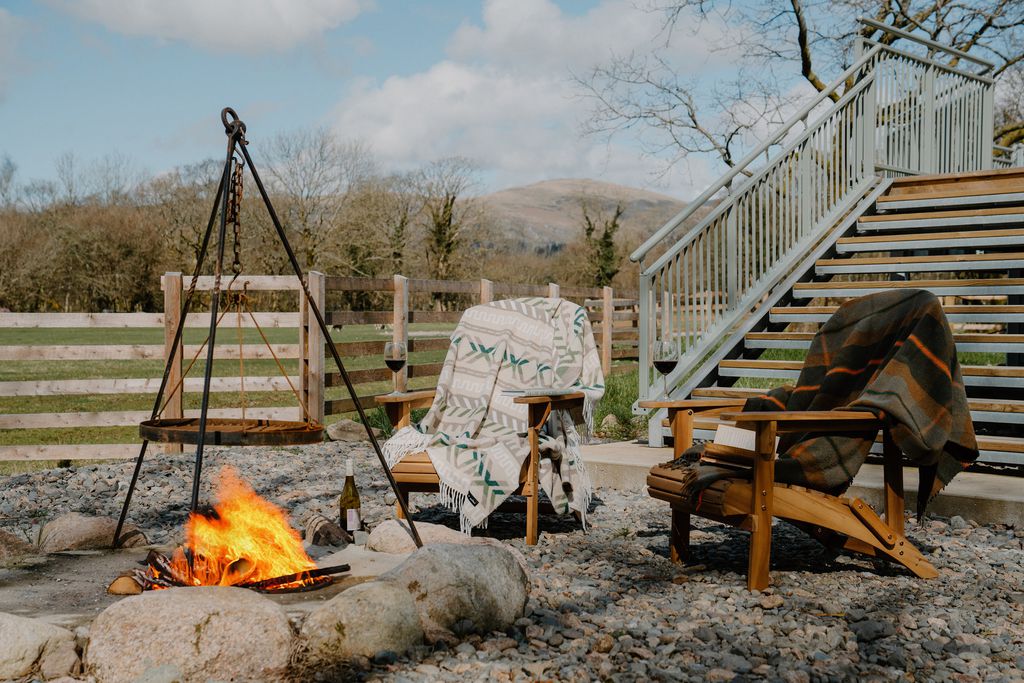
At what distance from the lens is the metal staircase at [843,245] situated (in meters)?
6.42

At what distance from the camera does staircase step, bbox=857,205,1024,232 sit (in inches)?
292

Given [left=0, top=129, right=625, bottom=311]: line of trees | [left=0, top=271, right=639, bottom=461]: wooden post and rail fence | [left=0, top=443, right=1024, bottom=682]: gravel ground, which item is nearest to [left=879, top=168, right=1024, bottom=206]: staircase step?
[left=0, top=443, right=1024, bottom=682]: gravel ground

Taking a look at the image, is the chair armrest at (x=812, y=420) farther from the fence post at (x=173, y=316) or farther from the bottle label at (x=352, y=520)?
the fence post at (x=173, y=316)

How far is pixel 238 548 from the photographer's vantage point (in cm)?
350

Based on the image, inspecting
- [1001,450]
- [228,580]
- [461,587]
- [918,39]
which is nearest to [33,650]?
[228,580]

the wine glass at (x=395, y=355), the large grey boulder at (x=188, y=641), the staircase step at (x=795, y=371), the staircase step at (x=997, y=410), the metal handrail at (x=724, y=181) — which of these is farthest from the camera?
the metal handrail at (x=724, y=181)

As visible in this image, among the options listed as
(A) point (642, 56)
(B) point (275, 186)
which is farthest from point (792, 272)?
(B) point (275, 186)

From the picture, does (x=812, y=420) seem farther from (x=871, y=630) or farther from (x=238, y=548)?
(x=238, y=548)

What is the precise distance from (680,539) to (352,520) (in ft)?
4.82

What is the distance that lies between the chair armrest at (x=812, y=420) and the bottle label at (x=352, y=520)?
171cm

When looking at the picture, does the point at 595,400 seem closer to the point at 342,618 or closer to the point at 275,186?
the point at 342,618

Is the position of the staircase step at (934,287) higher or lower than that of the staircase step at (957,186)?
lower

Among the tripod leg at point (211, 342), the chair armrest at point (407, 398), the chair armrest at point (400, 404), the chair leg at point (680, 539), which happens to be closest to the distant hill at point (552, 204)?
the chair armrest at point (407, 398)

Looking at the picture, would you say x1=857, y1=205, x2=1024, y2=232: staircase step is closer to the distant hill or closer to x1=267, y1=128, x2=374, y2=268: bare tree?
x1=267, y1=128, x2=374, y2=268: bare tree
